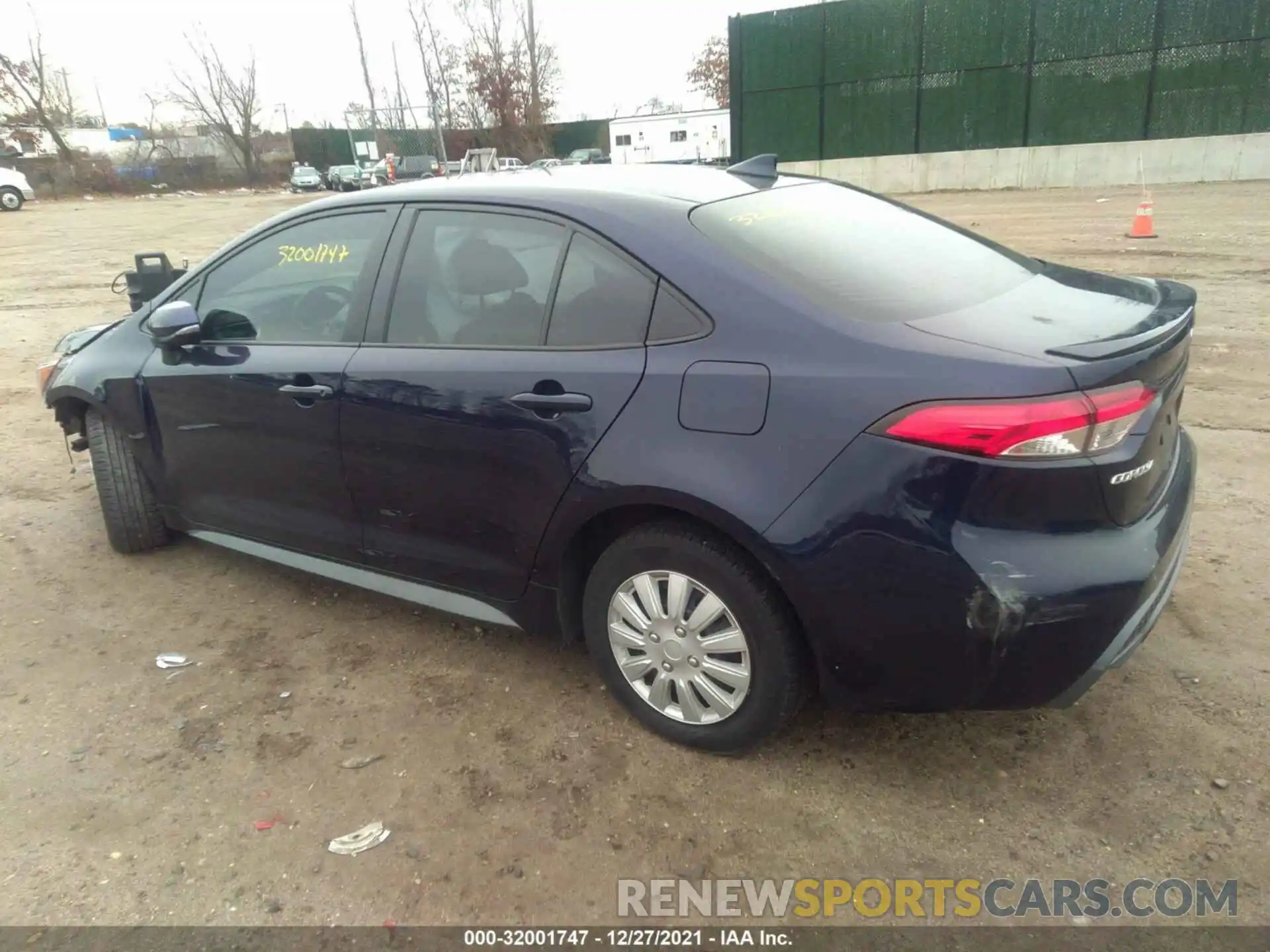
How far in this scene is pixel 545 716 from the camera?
3004 millimetres

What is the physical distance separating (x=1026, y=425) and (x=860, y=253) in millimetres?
915

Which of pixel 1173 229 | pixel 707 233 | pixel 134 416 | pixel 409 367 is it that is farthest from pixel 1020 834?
pixel 1173 229

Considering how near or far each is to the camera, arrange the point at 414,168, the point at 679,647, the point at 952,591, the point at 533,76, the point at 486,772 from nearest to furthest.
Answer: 1. the point at 952,591
2. the point at 679,647
3. the point at 486,772
4. the point at 414,168
5. the point at 533,76

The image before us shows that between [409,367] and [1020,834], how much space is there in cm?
228

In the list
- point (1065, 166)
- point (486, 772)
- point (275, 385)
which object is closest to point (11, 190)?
point (1065, 166)

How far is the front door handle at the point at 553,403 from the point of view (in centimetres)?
261

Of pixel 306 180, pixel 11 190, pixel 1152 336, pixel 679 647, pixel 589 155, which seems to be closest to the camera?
pixel 1152 336

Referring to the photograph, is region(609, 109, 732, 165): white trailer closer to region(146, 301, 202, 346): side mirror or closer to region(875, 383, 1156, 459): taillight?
region(146, 301, 202, 346): side mirror

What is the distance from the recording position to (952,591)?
2178mm

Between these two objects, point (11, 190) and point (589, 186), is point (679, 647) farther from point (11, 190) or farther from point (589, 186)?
point (11, 190)

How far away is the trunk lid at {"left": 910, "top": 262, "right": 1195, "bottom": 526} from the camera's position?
2.16 m

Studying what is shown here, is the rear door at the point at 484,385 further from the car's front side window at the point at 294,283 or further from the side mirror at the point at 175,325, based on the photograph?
the side mirror at the point at 175,325

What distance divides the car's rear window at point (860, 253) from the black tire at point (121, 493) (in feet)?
9.74
